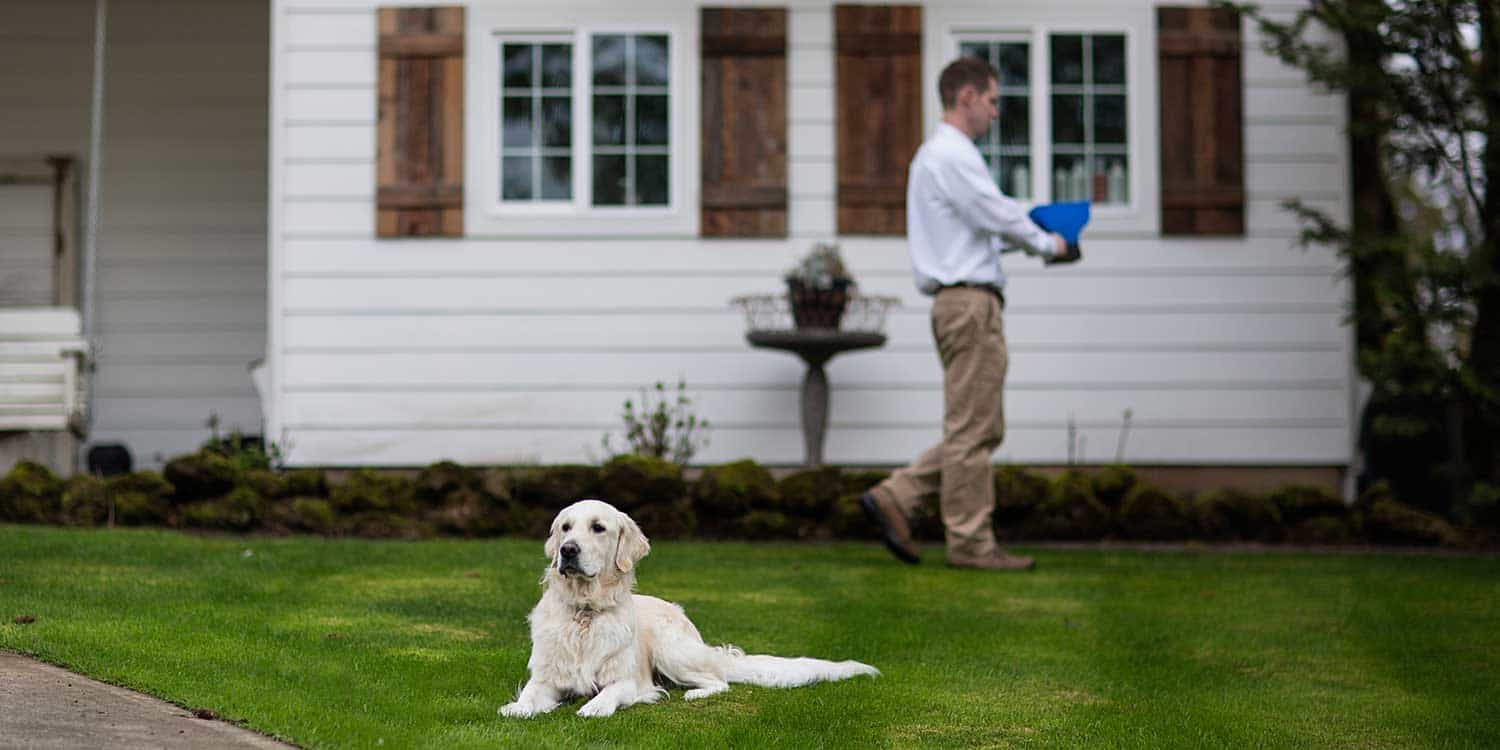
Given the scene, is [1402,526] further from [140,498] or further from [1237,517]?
[140,498]

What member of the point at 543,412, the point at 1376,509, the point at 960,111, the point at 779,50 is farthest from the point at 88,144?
the point at 1376,509

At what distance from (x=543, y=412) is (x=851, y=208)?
6.86ft

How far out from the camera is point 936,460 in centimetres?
757

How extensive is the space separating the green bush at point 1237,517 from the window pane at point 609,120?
3775 mm

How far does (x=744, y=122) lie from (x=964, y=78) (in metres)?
2.54

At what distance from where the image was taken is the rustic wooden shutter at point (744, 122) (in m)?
9.93

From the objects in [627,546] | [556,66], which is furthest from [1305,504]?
[627,546]

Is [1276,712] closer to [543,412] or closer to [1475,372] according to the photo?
[1475,372]

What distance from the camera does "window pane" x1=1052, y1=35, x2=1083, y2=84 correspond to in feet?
33.0

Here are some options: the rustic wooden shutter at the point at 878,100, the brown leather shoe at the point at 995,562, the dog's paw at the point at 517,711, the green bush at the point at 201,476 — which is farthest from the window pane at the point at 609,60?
the dog's paw at the point at 517,711

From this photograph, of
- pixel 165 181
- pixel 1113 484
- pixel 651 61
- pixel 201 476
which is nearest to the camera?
pixel 201 476

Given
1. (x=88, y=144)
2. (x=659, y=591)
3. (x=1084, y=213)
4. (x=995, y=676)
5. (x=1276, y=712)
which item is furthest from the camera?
(x=88, y=144)

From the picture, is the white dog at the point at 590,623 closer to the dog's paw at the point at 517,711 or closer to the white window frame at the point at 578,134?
the dog's paw at the point at 517,711

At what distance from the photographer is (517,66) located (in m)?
10.0
